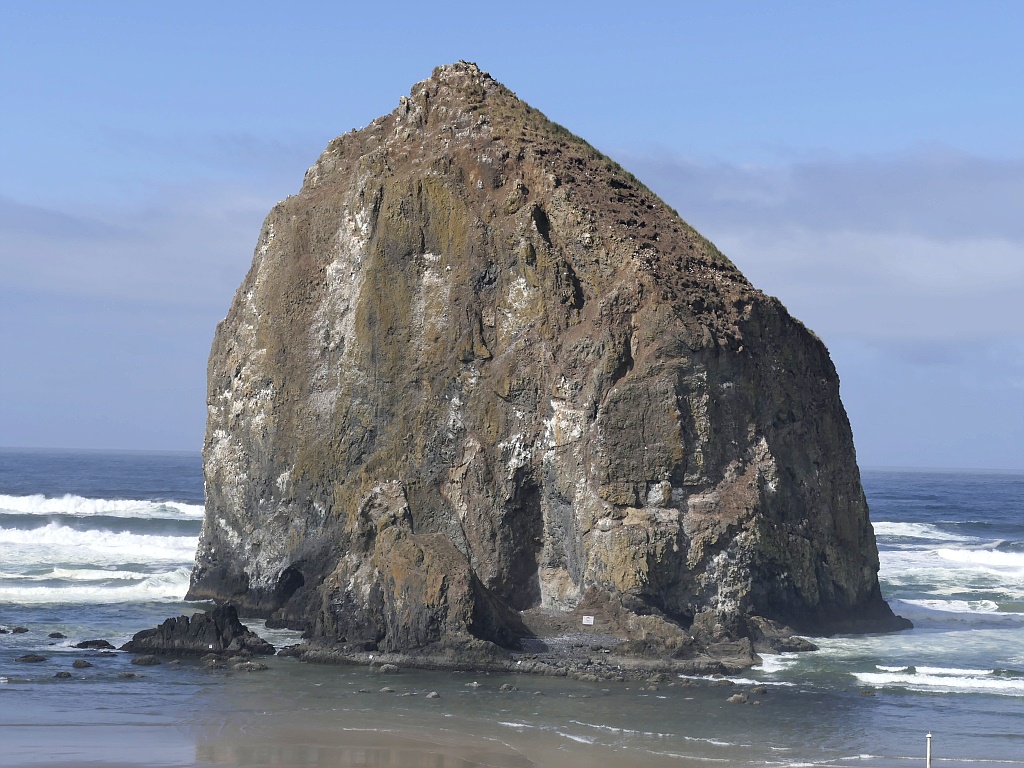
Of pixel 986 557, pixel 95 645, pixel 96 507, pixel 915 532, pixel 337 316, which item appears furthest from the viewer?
pixel 96 507

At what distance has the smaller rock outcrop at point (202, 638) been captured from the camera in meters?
32.5

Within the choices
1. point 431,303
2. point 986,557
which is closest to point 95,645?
point 431,303

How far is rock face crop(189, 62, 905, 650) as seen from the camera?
1287 inches

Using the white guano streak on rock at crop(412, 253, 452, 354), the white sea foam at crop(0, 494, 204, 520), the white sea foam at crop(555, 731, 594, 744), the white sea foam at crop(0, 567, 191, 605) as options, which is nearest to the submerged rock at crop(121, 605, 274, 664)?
the white sea foam at crop(0, 567, 191, 605)

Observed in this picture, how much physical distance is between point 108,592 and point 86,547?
18194 millimetres

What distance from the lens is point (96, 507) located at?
266 ft

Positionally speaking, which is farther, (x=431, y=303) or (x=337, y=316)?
(x=337, y=316)

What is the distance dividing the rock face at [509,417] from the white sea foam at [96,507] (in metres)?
36.2

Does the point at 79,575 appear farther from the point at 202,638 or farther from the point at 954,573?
the point at 954,573

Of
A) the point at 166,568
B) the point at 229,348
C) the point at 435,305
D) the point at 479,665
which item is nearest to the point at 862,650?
the point at 479,665

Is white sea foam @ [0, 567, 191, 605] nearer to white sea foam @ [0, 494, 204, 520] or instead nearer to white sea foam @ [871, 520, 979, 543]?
white sea foam @ [0, 494, 204, 520]

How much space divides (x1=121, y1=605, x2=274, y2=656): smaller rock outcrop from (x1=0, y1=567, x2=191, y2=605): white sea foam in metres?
9.03

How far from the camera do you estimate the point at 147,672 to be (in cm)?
3059

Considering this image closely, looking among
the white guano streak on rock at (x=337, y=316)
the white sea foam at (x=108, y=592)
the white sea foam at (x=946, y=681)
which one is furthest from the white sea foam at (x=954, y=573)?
the white sea foam at (x=108, y=592)
